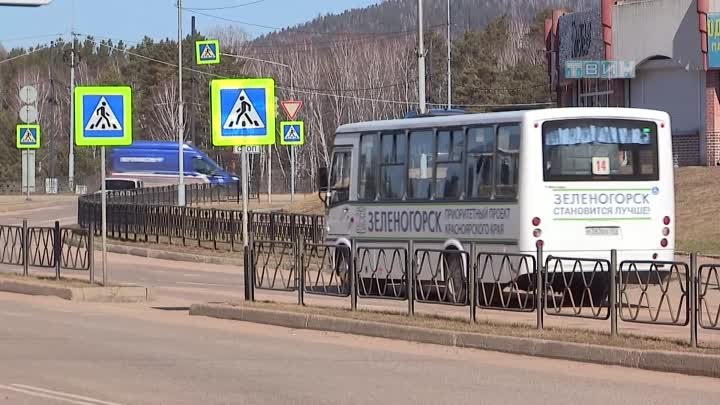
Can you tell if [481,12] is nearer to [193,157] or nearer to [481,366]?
[193,157]

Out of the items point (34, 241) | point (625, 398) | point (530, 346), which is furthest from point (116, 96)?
point (625, 398)

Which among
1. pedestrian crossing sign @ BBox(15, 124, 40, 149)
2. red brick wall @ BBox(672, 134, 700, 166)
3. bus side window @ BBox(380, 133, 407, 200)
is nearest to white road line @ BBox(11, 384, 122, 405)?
bus side window @ BBox(380, 133, 407, 200)

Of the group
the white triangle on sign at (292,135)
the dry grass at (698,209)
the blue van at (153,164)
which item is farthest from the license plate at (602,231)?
the blue van at (153,164)

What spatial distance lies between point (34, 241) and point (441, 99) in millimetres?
78481

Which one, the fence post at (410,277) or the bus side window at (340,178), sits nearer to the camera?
the fence post at (410,277)

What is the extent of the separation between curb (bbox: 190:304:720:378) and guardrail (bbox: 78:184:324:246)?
12.5m

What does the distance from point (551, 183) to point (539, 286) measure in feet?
15.7

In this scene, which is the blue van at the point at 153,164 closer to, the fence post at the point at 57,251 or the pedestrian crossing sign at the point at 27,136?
the pedestrian crossing sign at the point at 27,136

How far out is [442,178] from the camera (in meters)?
21.8

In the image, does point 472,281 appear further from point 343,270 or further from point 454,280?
point 343,270

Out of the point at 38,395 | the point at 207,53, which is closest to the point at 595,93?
the point at 207,53

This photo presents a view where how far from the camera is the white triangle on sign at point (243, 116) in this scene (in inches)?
740

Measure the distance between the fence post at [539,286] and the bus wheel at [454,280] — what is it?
1.27 m

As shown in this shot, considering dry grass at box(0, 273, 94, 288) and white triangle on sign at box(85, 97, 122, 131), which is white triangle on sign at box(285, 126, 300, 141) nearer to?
dry grass at box(0, 273, 94, 288)
